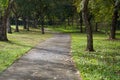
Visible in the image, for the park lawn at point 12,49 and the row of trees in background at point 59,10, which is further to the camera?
the row of trees in background at point 59,10

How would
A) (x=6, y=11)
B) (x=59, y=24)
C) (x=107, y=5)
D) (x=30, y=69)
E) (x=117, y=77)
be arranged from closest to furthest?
1. (x=117, y=77)
2. (x=30, y=69)
3. (x=6, y=11)
4. (x=107, y=5)
5. (x=59, y=24)

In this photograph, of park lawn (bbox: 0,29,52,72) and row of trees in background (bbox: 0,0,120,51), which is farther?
row of trees in background (bbox: 0,0,120,51)

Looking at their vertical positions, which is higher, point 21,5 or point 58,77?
point 21,5

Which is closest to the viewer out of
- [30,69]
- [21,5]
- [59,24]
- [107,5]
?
[30,69]

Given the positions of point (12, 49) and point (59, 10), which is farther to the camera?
point (59, 10)

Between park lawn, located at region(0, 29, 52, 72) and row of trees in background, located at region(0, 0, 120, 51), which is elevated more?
row of trees in background, located at region(0, 0, 120, 51)

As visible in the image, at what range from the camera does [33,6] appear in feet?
171

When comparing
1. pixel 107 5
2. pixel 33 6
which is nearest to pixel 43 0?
pixel 33 6

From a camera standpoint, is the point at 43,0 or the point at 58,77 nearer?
the point at 58,77

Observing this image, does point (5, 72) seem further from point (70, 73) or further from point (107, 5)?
point (107, 5)

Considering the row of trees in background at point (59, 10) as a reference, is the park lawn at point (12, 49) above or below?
below

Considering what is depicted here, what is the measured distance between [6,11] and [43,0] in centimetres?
1926

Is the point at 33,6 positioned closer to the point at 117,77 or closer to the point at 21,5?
the point at 21,5

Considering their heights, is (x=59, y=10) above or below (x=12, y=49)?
above
